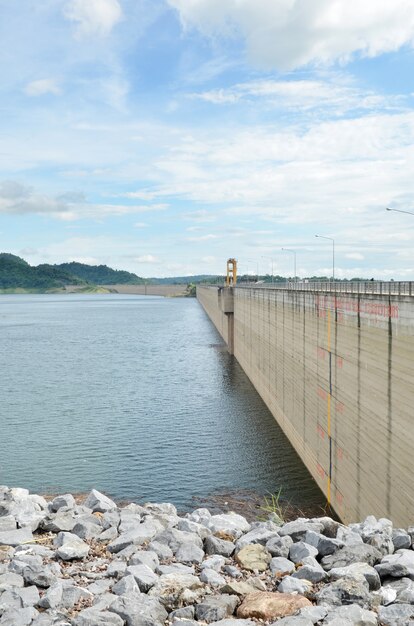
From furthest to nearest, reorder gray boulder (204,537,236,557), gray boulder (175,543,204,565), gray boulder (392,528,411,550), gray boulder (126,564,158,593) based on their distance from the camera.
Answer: gray boulder (204,537,236,557)
gray boulder (392,528,411,550)
gray boulder (175,543,204,565)
gray boulder (126,564,158,593)

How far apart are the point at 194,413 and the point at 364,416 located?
75.0 feet

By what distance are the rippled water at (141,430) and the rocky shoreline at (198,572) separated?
11307 millimetres

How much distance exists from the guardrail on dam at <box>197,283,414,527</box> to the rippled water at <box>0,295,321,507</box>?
95.8 inches

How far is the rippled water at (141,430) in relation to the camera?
2752 centimetres

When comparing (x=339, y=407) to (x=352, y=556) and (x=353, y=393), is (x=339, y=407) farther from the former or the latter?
(x=352, y=556)

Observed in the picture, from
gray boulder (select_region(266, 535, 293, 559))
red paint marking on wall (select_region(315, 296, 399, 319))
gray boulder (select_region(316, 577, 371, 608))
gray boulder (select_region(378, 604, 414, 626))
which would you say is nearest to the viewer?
gray boulder (select_region(378, 604, 414, 626))

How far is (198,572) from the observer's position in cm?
1158

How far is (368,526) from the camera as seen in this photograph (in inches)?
520

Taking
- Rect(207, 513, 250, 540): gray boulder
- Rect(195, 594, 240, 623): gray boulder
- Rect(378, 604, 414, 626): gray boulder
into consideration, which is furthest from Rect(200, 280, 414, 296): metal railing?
Rect(195, 594, 240, 623): gray boulder

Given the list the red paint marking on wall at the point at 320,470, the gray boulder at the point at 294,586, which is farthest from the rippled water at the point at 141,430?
the gray boulder at the point at 294,586

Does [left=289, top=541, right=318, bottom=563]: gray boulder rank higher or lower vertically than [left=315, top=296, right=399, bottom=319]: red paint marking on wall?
lower

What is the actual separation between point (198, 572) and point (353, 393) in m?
10.9

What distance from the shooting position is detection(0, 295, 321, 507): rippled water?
27.5 m

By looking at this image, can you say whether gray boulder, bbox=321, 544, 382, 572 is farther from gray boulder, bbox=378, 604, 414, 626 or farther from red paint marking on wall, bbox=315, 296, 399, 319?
red paint marking on wall, bbox=315, 296, 399, 319
